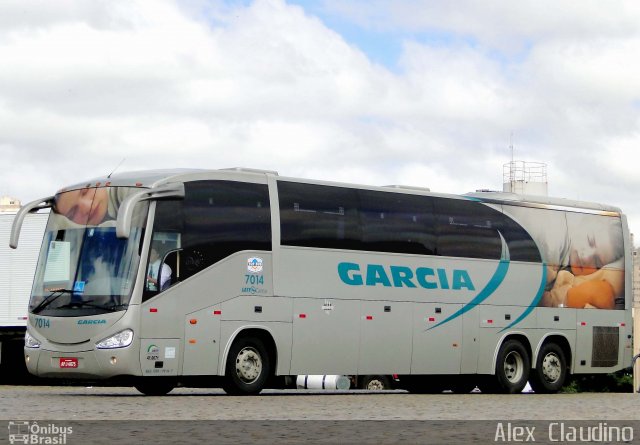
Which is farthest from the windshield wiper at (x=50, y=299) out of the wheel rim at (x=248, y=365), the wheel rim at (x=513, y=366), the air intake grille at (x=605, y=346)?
the air intake grille at (x=605, y=346)

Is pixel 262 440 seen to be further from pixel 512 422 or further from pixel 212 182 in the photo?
pixel 212 182

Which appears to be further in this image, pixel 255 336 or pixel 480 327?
pixel 480 327

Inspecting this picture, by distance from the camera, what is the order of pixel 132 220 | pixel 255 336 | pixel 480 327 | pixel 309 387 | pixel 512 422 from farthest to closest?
pixel 309 387, pixel 480 327, pixel 255 336, pixel 132 220, pixel 512 422

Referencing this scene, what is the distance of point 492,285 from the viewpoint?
26344 mm

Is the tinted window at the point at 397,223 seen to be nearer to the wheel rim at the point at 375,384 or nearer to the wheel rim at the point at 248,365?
the wheel rim at the point at 248,365

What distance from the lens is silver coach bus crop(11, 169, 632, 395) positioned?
20797 mm

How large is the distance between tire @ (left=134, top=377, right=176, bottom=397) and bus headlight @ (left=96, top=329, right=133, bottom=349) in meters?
1.75

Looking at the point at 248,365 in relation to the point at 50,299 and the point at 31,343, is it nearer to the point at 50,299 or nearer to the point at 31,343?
the point at 50,299

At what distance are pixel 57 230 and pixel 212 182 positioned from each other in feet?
8.60

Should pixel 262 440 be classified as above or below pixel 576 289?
below

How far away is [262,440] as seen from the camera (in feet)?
40.5

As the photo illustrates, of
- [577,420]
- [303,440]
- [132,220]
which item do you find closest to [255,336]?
[132,220]

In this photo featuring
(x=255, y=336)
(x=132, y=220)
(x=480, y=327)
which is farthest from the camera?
(x=480, y=327)

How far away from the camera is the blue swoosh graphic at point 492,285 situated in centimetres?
2577
